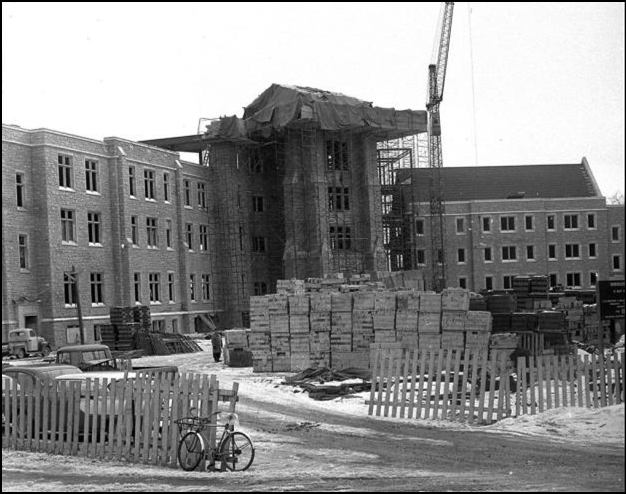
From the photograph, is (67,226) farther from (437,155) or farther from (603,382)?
(437,155)

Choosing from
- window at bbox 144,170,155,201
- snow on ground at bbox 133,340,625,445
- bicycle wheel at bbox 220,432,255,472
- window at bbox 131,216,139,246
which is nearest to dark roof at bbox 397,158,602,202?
window at bbox 144,170,155,201

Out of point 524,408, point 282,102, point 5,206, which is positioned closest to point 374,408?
point 524,408

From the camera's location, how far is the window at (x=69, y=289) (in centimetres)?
5138

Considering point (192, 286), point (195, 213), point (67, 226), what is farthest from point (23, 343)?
point (195, 213)

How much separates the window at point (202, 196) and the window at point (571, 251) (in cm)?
3423

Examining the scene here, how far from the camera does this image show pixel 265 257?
7256 cm

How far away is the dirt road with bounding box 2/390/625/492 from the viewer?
42.1 ft

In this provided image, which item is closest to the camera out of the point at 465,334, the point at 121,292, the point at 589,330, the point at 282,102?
the point at 465,334

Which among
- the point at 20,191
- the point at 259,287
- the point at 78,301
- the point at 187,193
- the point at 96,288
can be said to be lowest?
the point at 78,301

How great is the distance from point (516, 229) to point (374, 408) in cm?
6203

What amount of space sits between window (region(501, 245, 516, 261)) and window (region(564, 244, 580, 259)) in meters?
4.94

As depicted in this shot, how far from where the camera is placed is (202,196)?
68062 millimetres

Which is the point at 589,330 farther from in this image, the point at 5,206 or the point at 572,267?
the point at 572,267

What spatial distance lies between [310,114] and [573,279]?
30968 millimetres
